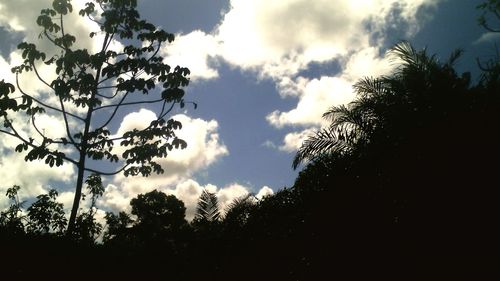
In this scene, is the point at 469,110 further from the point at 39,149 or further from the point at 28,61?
the point at 28,61

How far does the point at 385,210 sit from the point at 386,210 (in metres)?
0.02

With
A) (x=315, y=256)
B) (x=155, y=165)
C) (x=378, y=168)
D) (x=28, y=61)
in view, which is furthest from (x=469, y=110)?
(x=28, y=61)

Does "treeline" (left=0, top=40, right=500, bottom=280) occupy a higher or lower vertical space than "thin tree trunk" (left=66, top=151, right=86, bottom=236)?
lower

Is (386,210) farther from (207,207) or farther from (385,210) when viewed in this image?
(207,207)

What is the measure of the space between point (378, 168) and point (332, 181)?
3.15ft

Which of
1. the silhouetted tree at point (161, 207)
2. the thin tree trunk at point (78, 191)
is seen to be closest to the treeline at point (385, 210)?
the thin tree trunk at point (78, 191)

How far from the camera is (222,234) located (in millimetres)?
9094

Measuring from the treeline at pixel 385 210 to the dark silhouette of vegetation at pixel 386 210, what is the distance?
2 centimetres

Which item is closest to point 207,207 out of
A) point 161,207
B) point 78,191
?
point 78,191

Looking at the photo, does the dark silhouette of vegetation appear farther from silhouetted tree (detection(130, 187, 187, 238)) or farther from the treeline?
silhouetted tree (detection(130, 187, 187, 238))

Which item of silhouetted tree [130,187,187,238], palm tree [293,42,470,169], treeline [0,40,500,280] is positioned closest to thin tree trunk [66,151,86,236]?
treeline [0,40,500,280]

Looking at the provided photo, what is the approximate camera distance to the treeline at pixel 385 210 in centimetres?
569

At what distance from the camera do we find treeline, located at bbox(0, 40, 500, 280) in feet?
18.7

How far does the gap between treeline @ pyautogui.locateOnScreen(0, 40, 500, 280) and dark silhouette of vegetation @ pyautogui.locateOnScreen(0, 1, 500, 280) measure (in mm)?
17
